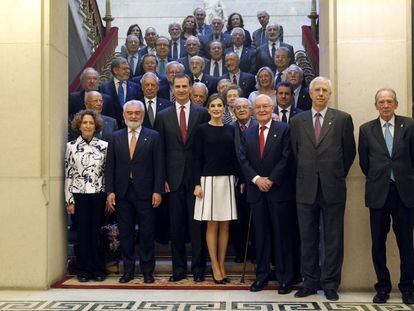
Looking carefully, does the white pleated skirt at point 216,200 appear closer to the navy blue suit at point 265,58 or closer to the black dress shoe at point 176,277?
the black dress shoe at point 176,277

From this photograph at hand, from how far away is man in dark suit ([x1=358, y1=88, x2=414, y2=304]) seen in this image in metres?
5.34

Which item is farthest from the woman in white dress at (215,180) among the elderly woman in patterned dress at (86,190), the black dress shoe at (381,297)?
the black dress shoe at (381,297)

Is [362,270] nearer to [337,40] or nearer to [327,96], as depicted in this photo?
→ [327,96]

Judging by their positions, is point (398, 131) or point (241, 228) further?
point (241, 228)

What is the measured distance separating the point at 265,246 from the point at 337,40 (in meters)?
2.03

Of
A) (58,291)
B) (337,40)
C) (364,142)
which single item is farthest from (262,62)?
(58,291)

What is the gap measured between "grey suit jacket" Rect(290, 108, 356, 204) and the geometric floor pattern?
0.90 metres

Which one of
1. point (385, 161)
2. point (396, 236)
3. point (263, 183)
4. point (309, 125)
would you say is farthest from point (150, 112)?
point (396, 236)

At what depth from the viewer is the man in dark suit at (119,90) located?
7375mm

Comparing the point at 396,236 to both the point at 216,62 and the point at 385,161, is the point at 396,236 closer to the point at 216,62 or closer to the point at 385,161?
the point at 385,161

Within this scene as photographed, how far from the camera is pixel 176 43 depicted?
32.6 feet

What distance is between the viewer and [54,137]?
615 centimetres

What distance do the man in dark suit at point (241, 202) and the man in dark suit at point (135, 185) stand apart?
0.80 m

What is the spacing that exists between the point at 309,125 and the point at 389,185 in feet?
2.84
